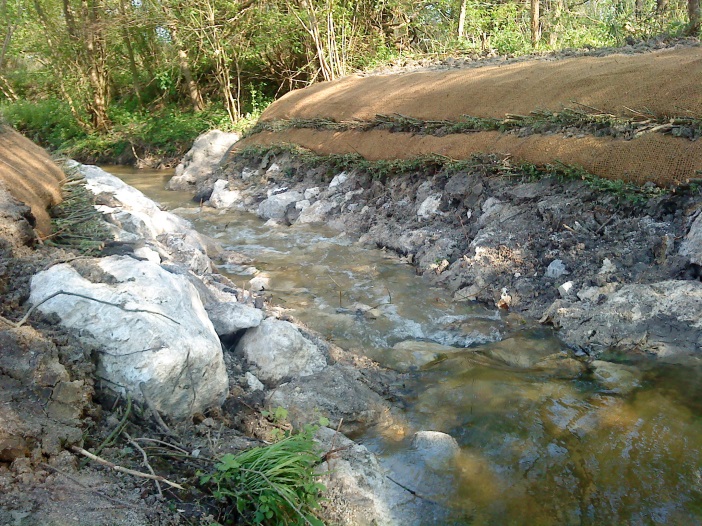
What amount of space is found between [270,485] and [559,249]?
3.85 metres

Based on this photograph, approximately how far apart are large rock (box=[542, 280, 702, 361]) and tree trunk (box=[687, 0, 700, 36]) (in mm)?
5993

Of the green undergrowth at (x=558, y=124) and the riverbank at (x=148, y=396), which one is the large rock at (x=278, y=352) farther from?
the green undergrowth at (x=558, y=124)

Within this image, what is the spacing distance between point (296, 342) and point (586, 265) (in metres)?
2.67

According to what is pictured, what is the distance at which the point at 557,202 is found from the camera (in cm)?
575

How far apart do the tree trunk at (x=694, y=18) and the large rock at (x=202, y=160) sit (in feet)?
27.4

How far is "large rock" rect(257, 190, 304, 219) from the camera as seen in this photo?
9.02 meters

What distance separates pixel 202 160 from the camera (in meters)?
12.3

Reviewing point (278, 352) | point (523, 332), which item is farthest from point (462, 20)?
Answer: point (278, 352)

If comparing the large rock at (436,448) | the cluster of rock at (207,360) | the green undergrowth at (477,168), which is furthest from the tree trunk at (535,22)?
the large rock at (436,448)

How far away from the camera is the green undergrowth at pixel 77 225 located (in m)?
4.19

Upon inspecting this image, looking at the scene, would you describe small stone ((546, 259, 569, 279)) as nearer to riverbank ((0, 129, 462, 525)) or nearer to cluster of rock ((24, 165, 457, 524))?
riverbank ((0, 129, 462, 525))

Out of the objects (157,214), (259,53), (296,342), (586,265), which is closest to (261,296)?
(296,342)

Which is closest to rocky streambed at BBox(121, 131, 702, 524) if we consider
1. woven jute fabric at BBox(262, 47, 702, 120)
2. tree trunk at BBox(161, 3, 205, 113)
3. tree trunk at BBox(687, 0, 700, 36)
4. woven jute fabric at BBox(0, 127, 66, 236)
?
woven jute fabric at BBox(262, 47, 702, 120)

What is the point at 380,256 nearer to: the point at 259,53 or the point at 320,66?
the point at 320,66
